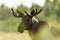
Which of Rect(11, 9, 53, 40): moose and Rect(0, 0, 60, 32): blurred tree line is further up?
Rect(11, 9, 53, 40): moose

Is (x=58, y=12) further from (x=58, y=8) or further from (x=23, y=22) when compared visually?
(x=23, y=22)

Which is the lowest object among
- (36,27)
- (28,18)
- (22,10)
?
(22,10)

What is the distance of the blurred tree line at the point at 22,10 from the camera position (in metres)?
25.5

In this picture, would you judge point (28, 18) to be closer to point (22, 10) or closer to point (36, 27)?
point (36, 27)

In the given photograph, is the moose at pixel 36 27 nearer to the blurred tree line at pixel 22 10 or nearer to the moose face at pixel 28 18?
the moose face at pixel 28 18

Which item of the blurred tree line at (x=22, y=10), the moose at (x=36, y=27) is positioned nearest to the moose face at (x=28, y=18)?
the moose at (x=36, y=27)

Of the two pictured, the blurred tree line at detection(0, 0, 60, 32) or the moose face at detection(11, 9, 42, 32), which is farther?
the blurred tree line at detection(0, 0, 60, 32)

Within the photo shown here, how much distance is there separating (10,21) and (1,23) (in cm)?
68

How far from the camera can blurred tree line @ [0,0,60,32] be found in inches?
1003

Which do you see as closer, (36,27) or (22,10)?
(36,27)

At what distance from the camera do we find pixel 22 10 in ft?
80.3

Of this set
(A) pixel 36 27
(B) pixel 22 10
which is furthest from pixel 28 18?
(B) pixel 22 10

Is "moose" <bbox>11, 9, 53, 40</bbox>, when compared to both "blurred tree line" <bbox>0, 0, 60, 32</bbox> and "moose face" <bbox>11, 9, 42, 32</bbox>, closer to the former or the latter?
"moose face" <bbox>11, 9, 42, 32</bbox>

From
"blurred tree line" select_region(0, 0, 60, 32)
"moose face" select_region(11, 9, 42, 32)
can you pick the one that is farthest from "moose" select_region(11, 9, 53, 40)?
"blurred tree line" select_region(0, 0, 60, 32)
